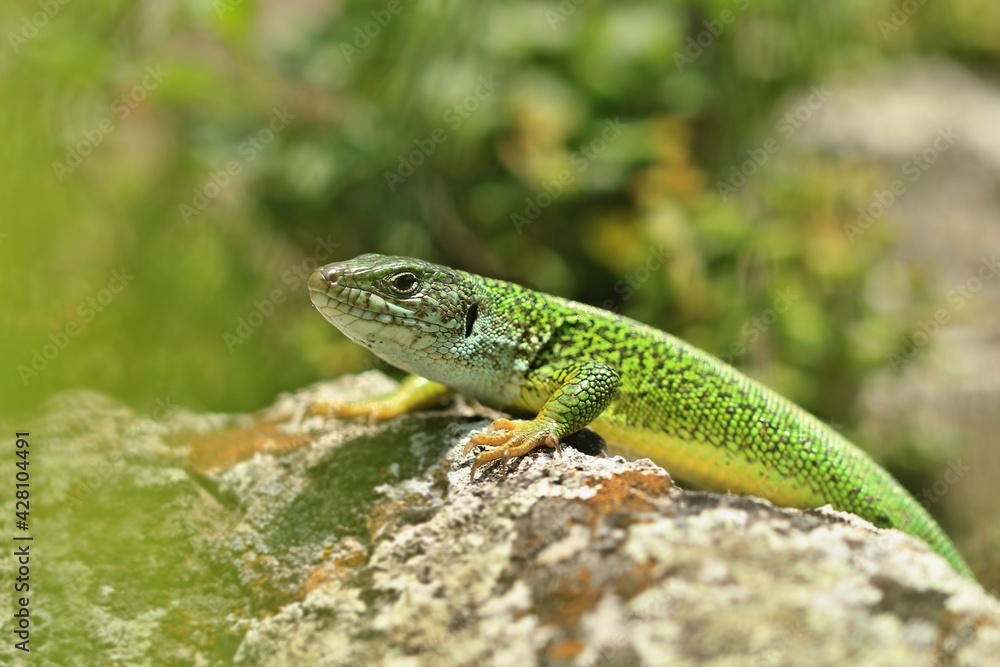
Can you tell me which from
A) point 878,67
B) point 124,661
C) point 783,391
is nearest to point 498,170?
point 783,391

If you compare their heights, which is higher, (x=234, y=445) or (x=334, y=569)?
(x=334, y=569)

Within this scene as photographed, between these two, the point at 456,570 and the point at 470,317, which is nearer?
the point at 456,570

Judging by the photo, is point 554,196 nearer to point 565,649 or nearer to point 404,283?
point 404,283

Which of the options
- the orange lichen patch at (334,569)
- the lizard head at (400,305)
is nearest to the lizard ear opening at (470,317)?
the lizard head at (400,305)

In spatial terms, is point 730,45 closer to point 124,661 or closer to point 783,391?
point 783,391

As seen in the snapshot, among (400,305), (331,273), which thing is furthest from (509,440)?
(331,273)

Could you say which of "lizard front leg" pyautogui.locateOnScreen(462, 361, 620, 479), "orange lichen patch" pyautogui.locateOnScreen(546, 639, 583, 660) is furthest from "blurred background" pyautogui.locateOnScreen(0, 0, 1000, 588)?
"orange lichen patch" pyautogui.locateOnScreen(546, 639, 583, 660)

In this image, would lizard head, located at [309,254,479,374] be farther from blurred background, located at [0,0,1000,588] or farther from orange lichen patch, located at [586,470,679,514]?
blurred background, located at [0,0,1000,588]
